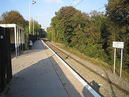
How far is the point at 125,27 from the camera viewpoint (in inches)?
864

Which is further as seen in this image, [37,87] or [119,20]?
[119,20]

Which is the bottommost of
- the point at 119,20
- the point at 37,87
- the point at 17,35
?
the point at 37,87

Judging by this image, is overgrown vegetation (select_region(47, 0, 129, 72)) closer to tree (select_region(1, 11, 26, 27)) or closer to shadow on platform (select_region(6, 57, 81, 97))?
shadow on platform (select_region(6, 57, 81, 97))

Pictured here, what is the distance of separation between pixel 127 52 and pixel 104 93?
37.3 feet

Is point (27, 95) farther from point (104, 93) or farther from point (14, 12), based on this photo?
point (14, 12)

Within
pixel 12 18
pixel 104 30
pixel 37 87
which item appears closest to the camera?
pixel 37 87

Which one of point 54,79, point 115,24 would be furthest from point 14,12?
point 54,79

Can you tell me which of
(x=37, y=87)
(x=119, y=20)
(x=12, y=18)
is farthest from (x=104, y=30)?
(x=12, y=18)

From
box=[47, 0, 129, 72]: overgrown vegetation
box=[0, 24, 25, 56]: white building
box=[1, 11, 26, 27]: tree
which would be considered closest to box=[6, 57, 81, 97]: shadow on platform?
box=[47, 0, 129, 72]: overgrown vegetation

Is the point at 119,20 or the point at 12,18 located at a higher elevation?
the point at 12,18

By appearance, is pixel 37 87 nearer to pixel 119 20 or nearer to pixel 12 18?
pixel 119 20

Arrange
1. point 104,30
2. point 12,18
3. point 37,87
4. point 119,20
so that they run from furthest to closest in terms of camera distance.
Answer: point 12,18 → point 104,30 → point 119,20 → point 37,87

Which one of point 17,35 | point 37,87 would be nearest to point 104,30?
point 17,35

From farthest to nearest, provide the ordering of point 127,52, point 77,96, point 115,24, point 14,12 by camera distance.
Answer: point 14,12 → point 115,24 → point 127,52 → point 77,96
